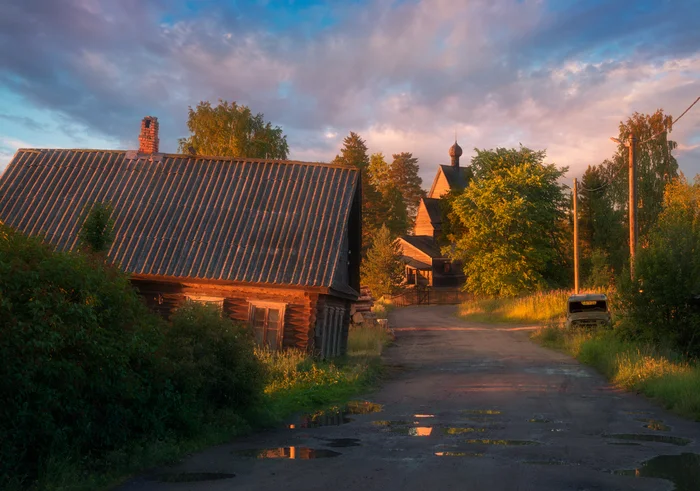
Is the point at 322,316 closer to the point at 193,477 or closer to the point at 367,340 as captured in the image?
the point at 367,340

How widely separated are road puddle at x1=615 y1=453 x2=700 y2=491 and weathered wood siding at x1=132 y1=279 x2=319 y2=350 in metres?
12.5

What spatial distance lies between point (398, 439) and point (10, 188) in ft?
60.9

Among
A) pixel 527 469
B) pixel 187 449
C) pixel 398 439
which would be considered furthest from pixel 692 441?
pixel 187 449

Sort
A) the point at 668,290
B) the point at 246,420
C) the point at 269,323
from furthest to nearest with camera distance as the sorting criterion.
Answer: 1. the point at 269,323
2. the point at 668,290
3. the point at 246,420

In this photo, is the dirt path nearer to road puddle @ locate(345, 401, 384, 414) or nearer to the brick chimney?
road puddle @ locate(345, 401, 384, 414)

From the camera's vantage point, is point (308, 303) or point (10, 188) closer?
point (308, 303)

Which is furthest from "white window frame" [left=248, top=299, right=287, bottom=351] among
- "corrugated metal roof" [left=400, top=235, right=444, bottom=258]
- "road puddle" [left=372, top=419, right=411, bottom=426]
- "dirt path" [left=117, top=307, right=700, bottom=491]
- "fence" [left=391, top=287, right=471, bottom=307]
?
"corrugated metal roof" [left=400, top=235, right=444, bottom=258]

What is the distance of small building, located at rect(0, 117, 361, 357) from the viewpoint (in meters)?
20.8

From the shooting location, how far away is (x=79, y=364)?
8391 millimetres

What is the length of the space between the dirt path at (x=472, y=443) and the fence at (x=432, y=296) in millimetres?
48547

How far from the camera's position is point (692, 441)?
35.1ft

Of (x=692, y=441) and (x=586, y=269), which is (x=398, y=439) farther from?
(x=586, y=269)

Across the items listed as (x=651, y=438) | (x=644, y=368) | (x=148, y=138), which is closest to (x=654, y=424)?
(x=651, y=438)

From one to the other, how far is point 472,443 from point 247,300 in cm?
1200
